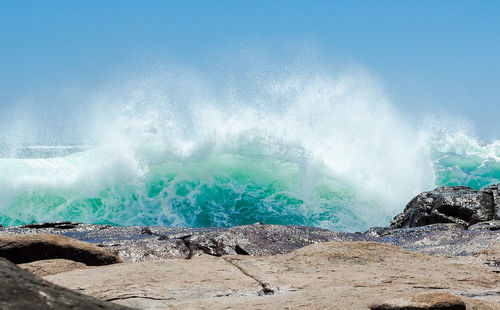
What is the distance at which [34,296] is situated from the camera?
1360mm

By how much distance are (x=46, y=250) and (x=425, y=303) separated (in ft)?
12.5

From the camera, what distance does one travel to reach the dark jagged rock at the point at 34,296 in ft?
4.28

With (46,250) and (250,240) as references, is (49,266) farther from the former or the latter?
(250,240)

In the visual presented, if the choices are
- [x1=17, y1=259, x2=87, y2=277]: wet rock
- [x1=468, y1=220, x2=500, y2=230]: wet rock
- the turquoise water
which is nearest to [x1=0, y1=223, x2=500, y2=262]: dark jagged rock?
[x1=468, y1=220, x2=500, y2=230]: wet rock

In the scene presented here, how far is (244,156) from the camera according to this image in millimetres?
21875

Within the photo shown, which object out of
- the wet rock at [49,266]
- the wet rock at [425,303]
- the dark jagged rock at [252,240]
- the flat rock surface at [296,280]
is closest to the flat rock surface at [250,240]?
the dark jagged rock at [252,240]

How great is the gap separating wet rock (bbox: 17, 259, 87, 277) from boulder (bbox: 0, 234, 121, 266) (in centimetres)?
50

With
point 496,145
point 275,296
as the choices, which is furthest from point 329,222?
point 496,145

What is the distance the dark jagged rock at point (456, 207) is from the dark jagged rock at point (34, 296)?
381 inches

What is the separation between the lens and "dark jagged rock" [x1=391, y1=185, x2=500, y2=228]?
33.8ft

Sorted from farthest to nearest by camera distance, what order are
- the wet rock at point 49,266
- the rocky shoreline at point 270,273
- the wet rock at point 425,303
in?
the wet rock at point 49,266
the rocky shoreline at point 270,273
the wet rock at point 425,303

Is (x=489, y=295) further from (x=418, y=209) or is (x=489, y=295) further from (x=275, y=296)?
(x=418, y=209)

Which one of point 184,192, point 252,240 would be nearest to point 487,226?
point 252,240

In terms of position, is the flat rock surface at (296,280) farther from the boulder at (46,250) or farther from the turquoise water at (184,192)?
the turquoise water at (184,192)
